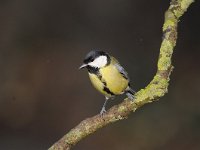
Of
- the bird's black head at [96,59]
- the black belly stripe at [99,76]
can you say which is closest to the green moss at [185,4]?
the bird's black head at [96,59]

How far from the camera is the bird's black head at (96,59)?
8.53 feet

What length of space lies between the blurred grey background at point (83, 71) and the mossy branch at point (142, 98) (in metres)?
3.45

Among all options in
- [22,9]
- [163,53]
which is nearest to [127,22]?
[22,9]

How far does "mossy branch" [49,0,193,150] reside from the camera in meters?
2.05

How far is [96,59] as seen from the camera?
2652 mm

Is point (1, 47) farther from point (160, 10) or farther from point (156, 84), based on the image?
point (156, 84)

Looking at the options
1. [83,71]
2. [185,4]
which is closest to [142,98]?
[185,4]

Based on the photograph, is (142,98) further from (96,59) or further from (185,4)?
(96,59)

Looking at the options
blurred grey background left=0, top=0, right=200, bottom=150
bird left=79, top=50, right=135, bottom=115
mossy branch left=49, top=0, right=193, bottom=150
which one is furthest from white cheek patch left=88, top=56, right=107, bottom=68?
blurred grey background left=0, top=0, right=200, bottom=150

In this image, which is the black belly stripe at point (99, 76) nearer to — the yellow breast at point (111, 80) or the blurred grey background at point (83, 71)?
the yellow breast at point (111, 80)

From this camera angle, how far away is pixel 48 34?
282 inches

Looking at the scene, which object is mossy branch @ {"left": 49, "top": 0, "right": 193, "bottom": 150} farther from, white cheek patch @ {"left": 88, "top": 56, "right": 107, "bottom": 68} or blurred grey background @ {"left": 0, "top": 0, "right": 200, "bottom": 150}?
blurred grey background @ {"left": 0, "top": 0, "right": 200, "bottom": 150}

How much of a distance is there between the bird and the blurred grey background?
111 inches

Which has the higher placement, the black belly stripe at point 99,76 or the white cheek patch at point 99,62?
the white cheek patch at point 99,62
